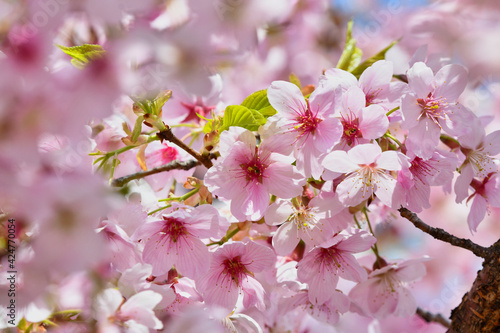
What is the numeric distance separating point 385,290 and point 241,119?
467 millimetres

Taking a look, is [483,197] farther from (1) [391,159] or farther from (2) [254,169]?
(2) [254,169]

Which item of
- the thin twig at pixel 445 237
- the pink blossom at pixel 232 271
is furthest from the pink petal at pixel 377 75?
the pink blossom at pixel 232 271

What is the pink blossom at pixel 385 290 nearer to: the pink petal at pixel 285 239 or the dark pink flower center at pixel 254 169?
the pink petal at pixel 285 239

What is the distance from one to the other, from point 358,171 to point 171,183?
0.46 m

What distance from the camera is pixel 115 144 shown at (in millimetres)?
952

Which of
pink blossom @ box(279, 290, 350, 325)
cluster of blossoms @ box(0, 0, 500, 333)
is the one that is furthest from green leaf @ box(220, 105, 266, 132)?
pink blossom @ box(279, 290, 350, 325)

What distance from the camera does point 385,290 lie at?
38.4 inches

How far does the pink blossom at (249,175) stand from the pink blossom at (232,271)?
7cm

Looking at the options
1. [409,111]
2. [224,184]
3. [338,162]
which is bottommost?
[224,184]

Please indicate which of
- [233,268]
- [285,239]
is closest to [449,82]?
[285,239]

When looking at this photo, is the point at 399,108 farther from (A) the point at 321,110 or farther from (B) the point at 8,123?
(B) the point at 8,123

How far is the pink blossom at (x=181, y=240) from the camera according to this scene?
0.78 meters

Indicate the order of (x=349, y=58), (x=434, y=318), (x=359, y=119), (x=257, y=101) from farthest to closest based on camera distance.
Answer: (x=434, y=318)
(x=349, y=58)
(x=257, y=101)
(x=359, y=119)

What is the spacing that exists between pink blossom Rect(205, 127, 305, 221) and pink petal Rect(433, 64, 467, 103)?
27cm
